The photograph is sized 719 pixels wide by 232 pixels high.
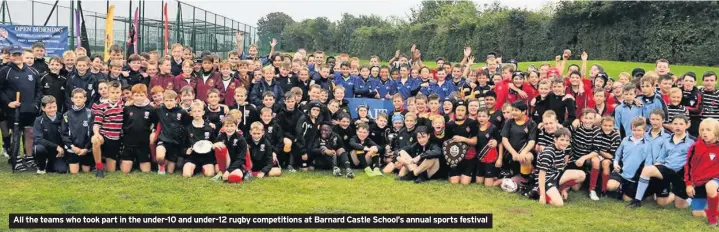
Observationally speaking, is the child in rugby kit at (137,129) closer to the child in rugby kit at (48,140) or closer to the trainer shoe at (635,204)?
the child in rugby kit at (48,140)

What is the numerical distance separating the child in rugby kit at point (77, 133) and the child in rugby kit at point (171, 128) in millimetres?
947

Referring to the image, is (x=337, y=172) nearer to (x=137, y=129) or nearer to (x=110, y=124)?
(x=137, y=129)

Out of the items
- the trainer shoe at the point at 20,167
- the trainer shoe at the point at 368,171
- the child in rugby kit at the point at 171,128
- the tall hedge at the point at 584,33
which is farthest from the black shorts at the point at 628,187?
the tall hedge at the point at 584,33

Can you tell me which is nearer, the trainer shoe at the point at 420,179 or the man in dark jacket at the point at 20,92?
the trainer shoe at the point at 420,179

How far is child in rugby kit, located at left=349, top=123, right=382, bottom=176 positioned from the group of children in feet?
0.07

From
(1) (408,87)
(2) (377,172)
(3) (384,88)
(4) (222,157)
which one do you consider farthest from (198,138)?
(1) (408,87)

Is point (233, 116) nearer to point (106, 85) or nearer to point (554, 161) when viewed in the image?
point (106, 85)

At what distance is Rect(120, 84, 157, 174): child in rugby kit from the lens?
8281 millimetres

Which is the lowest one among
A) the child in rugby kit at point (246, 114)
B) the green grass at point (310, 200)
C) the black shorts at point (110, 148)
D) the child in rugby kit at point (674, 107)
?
the green grass at point (310, 200)

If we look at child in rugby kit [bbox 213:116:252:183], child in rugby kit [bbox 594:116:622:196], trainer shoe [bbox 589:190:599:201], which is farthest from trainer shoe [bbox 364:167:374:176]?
child in rugby kit [bbox 594:116:622:196]

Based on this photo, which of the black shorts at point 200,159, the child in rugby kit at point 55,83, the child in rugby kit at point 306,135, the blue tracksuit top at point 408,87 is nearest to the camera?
the black shorts at point 200,159

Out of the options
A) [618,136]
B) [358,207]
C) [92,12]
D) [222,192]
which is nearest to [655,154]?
[618,136]

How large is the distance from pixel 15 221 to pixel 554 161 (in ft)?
19.1

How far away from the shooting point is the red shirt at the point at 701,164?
21.2 ft
